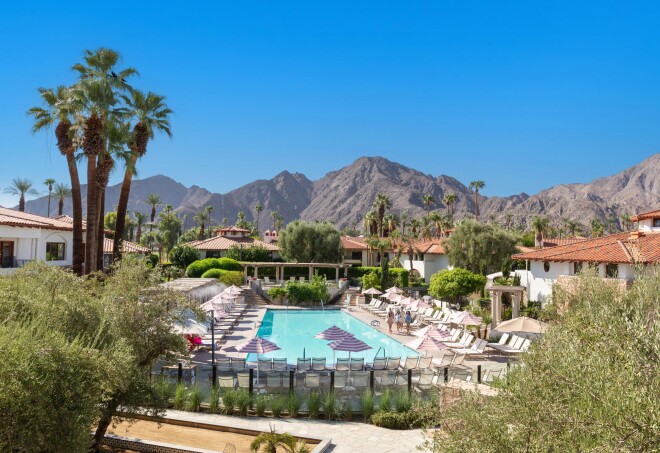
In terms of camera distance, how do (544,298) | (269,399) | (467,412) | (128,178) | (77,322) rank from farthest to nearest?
(544,298), (128,178), (269,399), (77,322), (467,412)

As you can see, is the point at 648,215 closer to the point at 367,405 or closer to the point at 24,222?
the point at 367,405

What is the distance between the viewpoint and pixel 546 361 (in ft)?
19.2

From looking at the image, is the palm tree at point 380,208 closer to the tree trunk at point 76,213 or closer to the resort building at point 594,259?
the resort building at point 594,259

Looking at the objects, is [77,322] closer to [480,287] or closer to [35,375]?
[35,375]

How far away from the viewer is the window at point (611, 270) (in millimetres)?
25094

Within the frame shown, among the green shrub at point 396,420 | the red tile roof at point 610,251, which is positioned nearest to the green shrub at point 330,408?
the green shrub at point 396,420

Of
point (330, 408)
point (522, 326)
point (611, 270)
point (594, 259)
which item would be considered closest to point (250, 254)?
point (594, 259)

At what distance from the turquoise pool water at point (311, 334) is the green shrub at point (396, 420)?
900cm

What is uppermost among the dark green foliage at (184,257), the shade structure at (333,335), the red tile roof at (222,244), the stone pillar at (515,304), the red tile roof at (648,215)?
the red tile roof at (648,215)

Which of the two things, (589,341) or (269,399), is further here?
(269,399)

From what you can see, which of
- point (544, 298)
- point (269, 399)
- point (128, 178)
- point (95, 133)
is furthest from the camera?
point (544, 298)

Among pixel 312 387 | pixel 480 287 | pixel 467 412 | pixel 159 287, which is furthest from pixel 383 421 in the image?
pixel 480 287

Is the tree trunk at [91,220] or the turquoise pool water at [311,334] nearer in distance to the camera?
the tree trunk at [91,220]

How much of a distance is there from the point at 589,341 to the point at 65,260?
36.2 m
